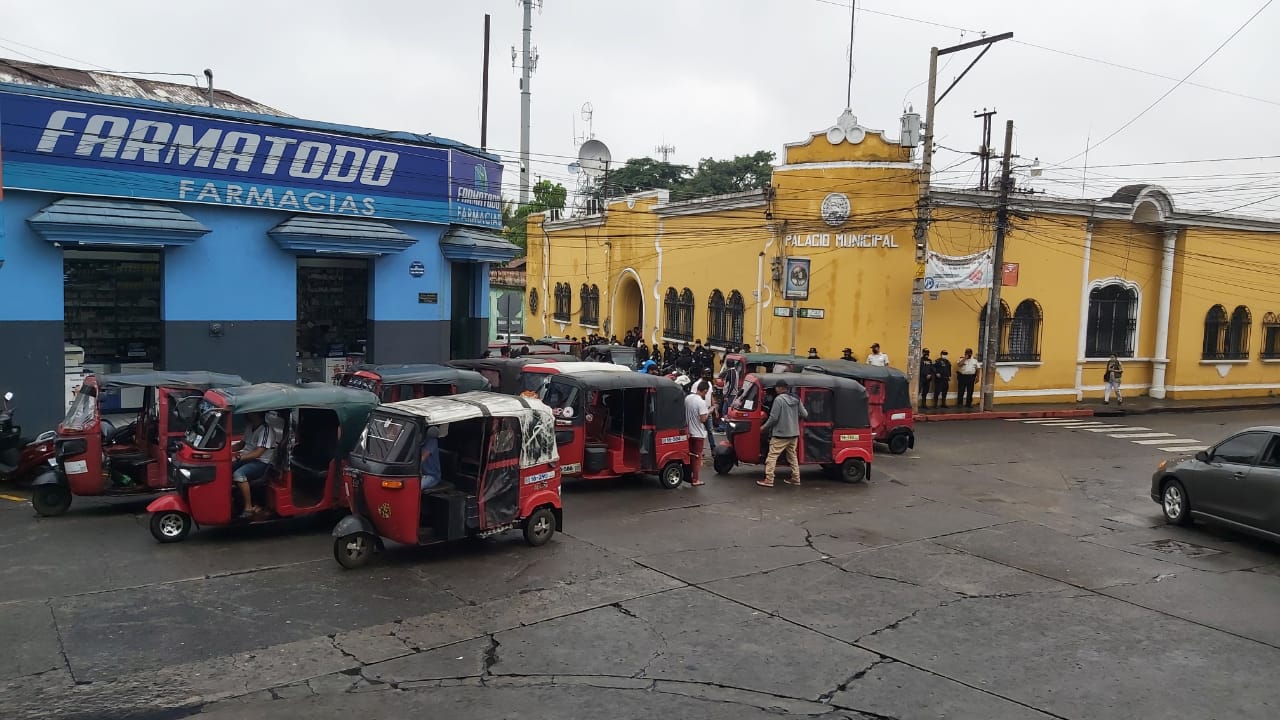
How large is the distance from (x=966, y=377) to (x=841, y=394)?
11993mm

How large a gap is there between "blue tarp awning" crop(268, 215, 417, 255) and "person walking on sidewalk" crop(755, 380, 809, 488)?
10348mm

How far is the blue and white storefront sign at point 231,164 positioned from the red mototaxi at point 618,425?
9215mm

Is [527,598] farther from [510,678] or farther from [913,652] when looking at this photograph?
[913,652]

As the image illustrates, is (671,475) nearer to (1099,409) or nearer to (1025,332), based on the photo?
(1025,332)

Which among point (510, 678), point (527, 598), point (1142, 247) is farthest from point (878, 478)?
point (1142, 247)

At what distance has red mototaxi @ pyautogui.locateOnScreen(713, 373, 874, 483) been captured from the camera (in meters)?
15.5

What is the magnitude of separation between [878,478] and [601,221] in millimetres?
22634

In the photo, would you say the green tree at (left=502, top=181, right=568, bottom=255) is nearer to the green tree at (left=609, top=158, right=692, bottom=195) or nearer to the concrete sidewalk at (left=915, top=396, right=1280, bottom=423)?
the green tree at (left=609, top=158, right=692, bottom=195)

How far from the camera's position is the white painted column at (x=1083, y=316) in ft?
92.3

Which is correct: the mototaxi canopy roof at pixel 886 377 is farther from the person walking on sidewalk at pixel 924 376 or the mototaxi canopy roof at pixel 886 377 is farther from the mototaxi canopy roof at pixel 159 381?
the mototaxi canopy roof at pixel 159 381

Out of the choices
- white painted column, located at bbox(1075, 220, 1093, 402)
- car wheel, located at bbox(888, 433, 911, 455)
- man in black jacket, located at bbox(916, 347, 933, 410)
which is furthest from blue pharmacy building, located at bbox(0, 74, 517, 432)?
white painted column, located at bbox(1075, 220, 1093, 402)

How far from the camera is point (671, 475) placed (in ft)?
48.6

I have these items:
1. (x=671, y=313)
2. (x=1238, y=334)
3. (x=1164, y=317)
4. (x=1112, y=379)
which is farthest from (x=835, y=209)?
(x=1238, y=334)

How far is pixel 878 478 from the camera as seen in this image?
16.4m
